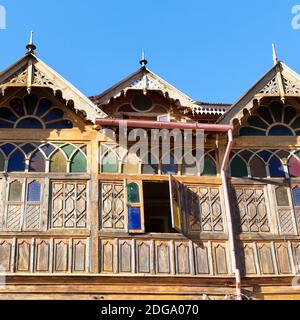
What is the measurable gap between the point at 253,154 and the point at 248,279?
11.2 feet

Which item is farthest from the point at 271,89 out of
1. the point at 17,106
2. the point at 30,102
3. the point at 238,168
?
the point at 17,106

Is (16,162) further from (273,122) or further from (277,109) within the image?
(277,109)

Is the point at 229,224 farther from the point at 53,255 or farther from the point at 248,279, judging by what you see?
Result: the point at 53,255

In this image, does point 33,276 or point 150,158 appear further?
point 150,158

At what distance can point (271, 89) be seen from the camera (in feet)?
51.6

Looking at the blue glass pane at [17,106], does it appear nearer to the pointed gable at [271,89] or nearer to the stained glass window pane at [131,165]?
the stained glass window pane at [131,165]

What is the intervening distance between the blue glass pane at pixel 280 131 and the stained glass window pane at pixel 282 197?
166 cm

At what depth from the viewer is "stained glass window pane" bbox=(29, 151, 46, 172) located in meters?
14.7

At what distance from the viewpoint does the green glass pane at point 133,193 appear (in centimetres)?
1449

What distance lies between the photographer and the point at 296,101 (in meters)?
16.1

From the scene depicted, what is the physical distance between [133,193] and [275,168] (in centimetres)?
378

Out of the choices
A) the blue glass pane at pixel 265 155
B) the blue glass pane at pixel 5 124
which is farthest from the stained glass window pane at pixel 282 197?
the blue glass pane at pixel 5 124
